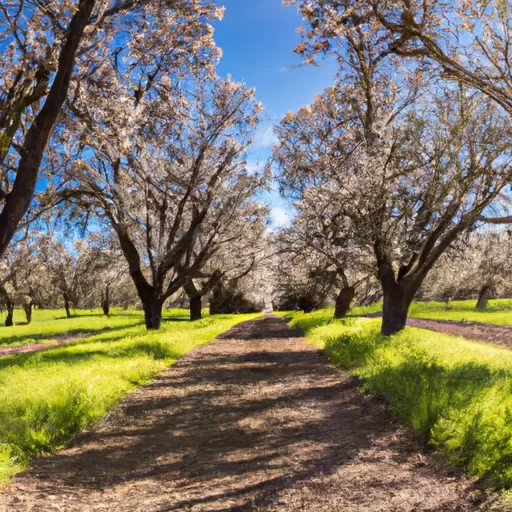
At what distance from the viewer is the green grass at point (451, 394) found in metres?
6.07

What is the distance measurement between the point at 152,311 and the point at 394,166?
1392cm

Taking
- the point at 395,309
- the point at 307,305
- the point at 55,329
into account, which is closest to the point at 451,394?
the point at 395,309

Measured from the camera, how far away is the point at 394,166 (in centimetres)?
1742

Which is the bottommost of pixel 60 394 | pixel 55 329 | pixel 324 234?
pixel 55 329

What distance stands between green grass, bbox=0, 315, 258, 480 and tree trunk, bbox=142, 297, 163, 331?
857 cm

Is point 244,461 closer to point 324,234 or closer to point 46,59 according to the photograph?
point 46,59

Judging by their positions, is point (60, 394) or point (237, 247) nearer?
point (60, 394)

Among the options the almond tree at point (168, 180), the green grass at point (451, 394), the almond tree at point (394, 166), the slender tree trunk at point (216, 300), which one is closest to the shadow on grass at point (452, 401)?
the green grass at point (451, 394)

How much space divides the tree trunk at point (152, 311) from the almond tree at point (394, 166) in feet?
30.5

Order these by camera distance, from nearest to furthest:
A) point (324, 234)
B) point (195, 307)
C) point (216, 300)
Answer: point (324, 234), point (195, 307), point (216, 300)

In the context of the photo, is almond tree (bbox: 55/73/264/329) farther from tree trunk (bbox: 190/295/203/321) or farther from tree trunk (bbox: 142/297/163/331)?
tree trunk (bbox: 190/295/203/321)

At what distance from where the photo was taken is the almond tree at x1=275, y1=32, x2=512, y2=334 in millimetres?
12656

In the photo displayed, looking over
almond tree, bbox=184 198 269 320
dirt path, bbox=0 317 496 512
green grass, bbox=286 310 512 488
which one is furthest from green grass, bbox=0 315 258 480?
almond tree, bbox=184 198 269 320

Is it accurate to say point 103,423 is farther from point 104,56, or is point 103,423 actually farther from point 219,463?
point 104,56
